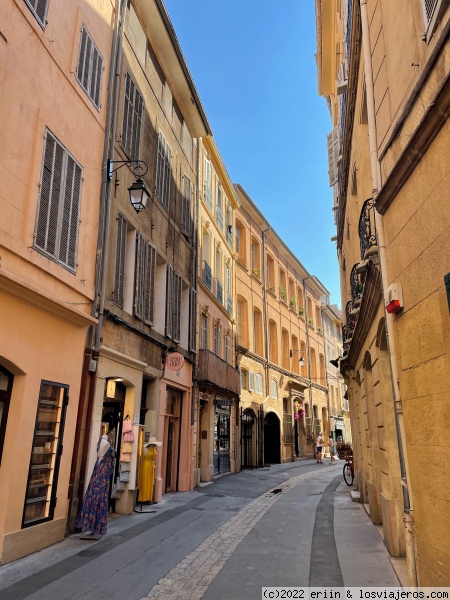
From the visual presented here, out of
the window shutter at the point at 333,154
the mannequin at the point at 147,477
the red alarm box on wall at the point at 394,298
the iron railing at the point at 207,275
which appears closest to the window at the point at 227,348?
the iron railing at the point at 207,275

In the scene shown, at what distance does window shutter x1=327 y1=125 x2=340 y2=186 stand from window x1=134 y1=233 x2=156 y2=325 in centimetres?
793

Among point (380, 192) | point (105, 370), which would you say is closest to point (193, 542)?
point (105, 370)

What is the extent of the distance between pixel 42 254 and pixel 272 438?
21977 mm

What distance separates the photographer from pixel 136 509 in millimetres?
10477

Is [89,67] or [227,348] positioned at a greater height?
[89,67]

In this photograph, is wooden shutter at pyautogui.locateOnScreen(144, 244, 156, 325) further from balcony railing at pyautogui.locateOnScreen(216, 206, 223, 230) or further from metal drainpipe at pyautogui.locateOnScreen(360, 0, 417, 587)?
balcony railing at pyautogui.locateOnScreen(216, 206, 223, 230)

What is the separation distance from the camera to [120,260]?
1075 cm

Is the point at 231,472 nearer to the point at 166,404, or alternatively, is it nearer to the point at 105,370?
the point at 166,404

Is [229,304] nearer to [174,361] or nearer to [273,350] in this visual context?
[273,350]

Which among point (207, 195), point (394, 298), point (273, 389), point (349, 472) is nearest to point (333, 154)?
point (207, 195)

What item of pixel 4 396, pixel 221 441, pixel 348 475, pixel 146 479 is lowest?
pixel 348 475

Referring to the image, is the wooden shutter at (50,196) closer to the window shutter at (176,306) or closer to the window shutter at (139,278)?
the window shutter at (139,278)

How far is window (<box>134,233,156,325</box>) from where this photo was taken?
37.3ft

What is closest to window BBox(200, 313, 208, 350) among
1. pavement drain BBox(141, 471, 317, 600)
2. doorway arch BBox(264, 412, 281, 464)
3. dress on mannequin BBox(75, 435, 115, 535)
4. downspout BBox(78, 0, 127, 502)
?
pavement drain BBox(141, 471, 317, 600)
